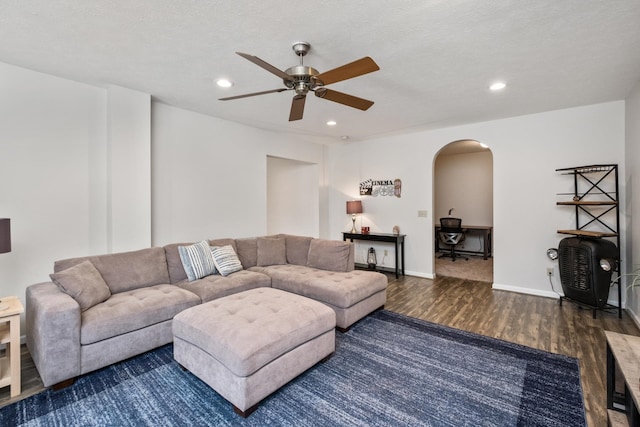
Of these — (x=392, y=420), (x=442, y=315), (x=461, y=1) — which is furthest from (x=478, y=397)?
Answer: (x=461, y=1)

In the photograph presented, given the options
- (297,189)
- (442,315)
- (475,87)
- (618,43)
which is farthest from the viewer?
(297,189)

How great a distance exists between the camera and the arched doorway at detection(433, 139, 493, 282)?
693cm

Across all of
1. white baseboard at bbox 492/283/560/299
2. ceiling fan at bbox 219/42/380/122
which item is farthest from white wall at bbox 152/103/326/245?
white baseboard at bbox 492/283/560/299

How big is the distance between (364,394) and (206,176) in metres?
3.35

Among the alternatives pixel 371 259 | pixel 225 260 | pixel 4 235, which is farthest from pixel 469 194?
pixel 4 235

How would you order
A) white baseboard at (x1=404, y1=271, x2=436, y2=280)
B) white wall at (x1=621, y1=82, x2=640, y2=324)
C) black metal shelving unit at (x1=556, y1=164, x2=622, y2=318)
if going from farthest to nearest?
white baseboard at (x1=404, y1=271, x2=436, y2=280), black metal shelving unit at (x1=556, y1=164, x2=622, y2=318), white wall at (x1=621, y1=82, x2=640, y2=324)

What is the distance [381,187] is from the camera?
5.62m

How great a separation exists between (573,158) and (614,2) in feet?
8.53

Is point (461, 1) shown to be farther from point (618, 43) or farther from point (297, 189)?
point (297, 189)

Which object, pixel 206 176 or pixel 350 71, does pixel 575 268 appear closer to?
pixel 350 71

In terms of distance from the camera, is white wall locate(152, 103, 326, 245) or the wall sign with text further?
the wall sign with text

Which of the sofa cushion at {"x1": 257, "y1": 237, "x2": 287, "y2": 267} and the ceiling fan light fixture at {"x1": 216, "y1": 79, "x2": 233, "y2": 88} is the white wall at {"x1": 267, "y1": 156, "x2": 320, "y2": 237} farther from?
the ceiling fan light fixture at {"x1": 216, "y1": 79, "x2": 233, "y2": 88}

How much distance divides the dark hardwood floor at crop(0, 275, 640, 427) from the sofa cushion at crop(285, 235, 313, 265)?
1.27 m

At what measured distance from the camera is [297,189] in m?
6.40
